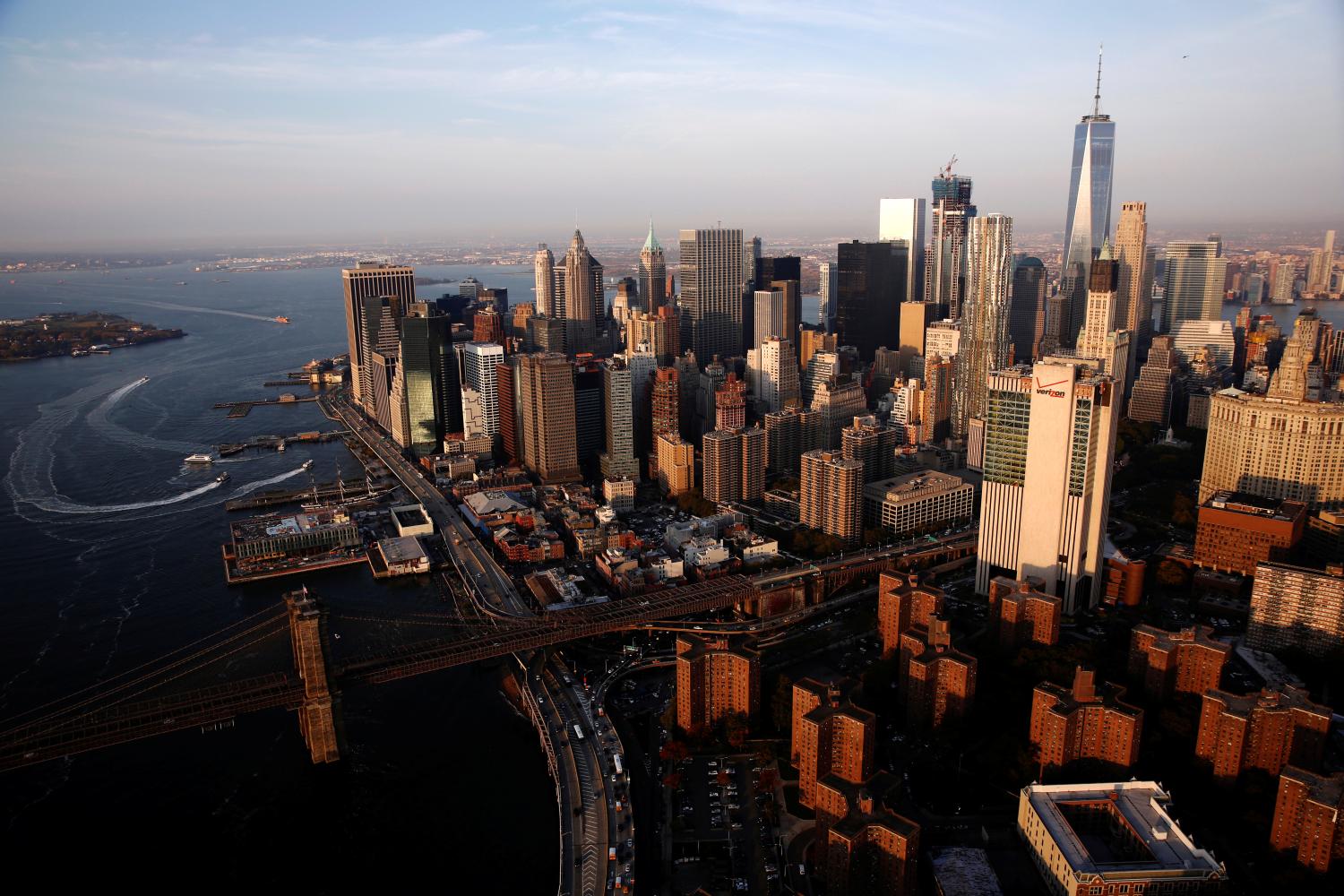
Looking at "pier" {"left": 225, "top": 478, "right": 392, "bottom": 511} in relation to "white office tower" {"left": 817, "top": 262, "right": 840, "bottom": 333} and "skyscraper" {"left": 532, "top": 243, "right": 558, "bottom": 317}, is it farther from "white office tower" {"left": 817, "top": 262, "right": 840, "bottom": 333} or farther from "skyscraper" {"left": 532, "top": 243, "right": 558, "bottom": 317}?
"white office tower" {"left": 817, "top": 262, "right": 840, "bottom": 333}

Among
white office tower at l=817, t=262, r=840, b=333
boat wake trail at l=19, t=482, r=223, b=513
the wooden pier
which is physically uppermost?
white office tower at l=817, t=262, r=840, b=333

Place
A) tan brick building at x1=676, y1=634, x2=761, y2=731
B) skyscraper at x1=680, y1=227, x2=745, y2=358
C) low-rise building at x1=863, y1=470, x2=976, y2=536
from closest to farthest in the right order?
1. tan brick building at x1=676, y1=634, x2=761, y2=731
2. low-rise building at x1=863, y1=470, x2=976, y2=536
3. skyscraper at x1=680, y1=227, x2=745, y2=358

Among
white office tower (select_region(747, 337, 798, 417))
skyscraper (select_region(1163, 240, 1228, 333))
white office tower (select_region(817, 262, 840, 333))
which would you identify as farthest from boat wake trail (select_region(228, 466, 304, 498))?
skyscraper (select_region(1163, 240, 1228, 333))

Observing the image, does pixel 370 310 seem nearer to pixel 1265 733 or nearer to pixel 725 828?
pixel 725 828

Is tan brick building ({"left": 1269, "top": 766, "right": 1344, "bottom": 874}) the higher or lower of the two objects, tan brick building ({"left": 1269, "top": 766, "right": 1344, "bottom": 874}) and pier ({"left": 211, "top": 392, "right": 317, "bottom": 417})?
the lower

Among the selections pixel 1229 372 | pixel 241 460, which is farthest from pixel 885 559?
pixel 1229 372

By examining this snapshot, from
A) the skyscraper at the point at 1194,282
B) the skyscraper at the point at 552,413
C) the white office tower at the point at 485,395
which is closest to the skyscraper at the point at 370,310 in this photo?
the white office tower at the point at 485,395
